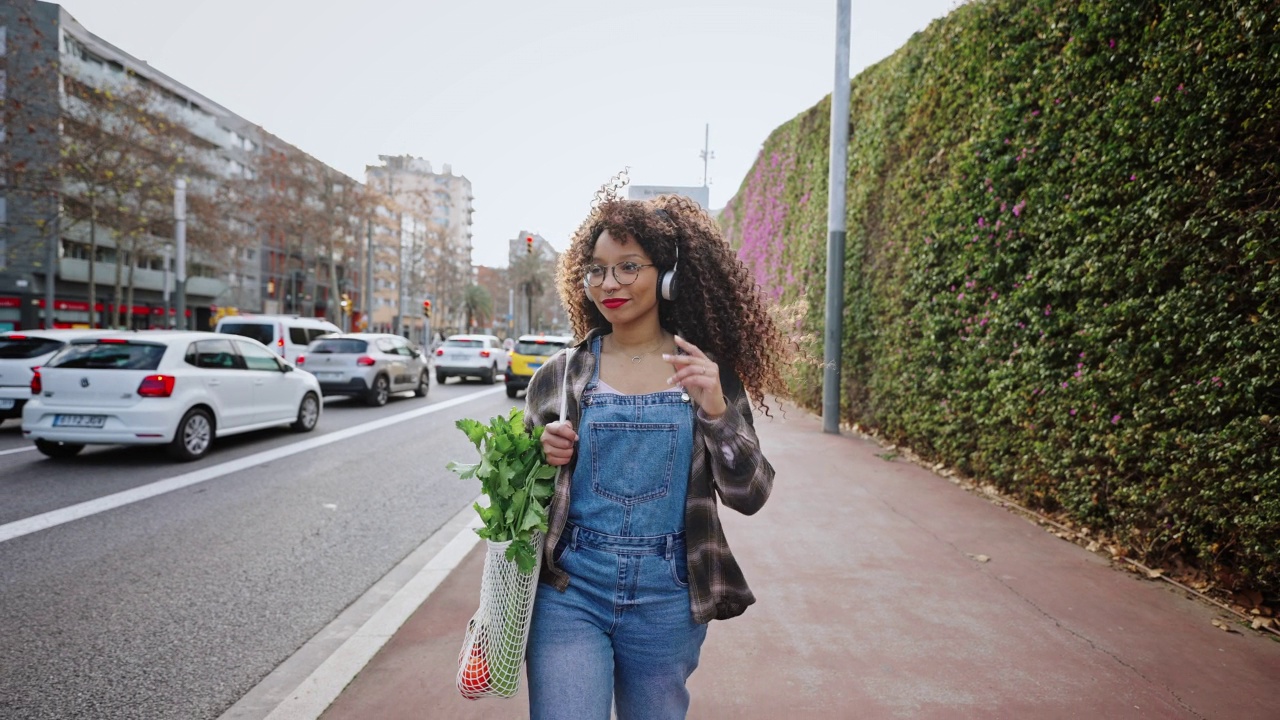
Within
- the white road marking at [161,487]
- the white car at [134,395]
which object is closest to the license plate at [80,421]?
the white car at [134,395]

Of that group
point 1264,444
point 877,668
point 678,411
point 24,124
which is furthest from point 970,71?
point 24,124

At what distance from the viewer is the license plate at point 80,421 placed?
8000mm

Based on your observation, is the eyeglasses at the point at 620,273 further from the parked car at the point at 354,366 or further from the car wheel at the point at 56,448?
the parked car at the point at 354,366

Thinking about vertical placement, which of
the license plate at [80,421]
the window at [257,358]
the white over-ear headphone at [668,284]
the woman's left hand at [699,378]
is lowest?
the license plate at [80,421]

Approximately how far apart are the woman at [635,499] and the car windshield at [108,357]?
27.2ft

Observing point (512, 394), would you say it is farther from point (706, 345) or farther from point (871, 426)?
point (706, 345)

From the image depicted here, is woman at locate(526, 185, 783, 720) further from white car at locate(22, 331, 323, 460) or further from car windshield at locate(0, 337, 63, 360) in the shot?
car windshield at locate(0, 337, 63, 360)

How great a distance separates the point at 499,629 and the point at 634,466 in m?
0.50

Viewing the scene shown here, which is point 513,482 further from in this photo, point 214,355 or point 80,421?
point 214,355

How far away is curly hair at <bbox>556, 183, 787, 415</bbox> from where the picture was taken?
1.99 m

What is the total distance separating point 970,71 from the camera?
22.9 feet

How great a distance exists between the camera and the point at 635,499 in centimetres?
178

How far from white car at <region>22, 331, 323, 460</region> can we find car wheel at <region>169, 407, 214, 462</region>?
0.01 metres

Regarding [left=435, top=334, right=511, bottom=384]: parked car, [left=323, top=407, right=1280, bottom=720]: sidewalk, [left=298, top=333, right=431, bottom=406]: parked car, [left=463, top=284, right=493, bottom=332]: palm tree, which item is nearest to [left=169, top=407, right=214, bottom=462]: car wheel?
[left=323, top=407, right=1280, bottom=720]: sidewalk
